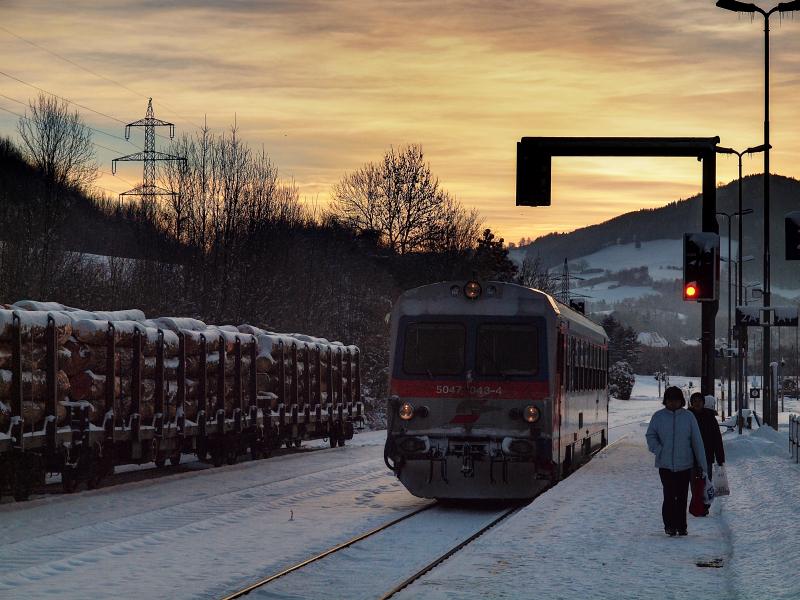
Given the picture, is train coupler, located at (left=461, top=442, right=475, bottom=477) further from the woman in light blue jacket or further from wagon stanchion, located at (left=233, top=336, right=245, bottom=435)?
wagon stanchion, located at (left=233, top=336, right=245, bottom=435)

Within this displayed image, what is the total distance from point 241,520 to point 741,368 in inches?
1577

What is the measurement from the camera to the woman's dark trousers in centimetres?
1352

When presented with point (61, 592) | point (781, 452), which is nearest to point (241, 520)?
point (61, 592)

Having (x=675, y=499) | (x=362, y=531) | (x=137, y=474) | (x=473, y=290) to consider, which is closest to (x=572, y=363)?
(x=473, y=290)

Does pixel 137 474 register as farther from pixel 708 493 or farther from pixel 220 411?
pixel 708 493

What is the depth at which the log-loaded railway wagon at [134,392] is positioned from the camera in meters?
18.6

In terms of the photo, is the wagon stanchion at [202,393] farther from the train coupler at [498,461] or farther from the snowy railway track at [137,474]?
the train coupler at [498,461]

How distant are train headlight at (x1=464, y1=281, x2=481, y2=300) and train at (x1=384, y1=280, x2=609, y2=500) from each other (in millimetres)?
14

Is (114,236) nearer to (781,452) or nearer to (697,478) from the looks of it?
(781,452)

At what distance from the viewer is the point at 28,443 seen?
1841 cm

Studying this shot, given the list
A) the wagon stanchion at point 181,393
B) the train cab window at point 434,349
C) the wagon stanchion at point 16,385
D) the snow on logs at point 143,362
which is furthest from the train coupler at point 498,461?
the wagon stanchion at point 181,393

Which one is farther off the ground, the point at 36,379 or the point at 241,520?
the point at 36,379

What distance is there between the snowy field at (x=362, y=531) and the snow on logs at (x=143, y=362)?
164cm

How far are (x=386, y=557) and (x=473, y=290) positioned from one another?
241 inches
